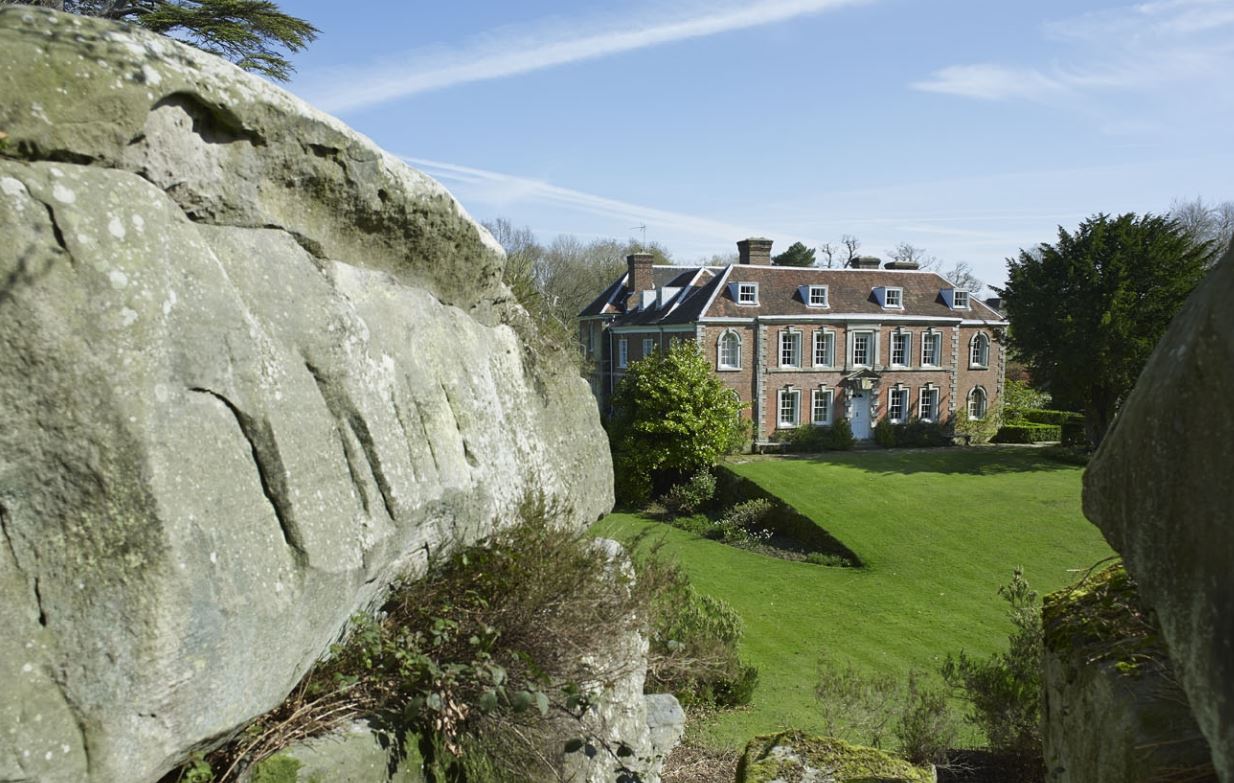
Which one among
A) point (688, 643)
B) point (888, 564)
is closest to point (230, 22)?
point (688, 643)

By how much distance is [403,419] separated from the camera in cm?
529

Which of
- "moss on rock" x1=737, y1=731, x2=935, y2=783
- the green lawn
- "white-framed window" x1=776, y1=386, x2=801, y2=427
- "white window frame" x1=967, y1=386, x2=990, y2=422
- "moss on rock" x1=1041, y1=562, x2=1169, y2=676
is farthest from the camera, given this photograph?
"white window frame" x1=967, y1=386, x2=990, y2=422

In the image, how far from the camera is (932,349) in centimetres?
4244

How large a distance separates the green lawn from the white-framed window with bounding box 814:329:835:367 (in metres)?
6.33

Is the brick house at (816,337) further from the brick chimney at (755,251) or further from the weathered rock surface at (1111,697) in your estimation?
the weathered rock surface at (1111,697)

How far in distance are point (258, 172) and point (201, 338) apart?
48.1 inches

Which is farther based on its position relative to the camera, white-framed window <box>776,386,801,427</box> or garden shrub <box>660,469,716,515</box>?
white-framed window <box>776,386,801,427</box>

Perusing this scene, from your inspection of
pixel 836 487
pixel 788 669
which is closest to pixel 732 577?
pixel 788 669

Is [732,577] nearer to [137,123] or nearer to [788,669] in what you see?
[788,669]

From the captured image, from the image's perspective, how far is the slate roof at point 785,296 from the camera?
39.0m

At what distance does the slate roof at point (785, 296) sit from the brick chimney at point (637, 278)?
54 centimetres

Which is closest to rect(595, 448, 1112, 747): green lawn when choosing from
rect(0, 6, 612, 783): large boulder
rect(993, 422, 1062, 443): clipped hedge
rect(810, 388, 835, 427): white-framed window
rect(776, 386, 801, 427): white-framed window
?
rect(776, 386, 801, 427): white-framed window

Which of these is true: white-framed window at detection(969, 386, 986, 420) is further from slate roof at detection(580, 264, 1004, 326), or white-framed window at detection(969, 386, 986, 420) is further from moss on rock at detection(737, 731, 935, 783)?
moss on rock at detection(737, 731, 935, 783)

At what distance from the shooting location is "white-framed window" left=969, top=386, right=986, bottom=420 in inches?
1720
